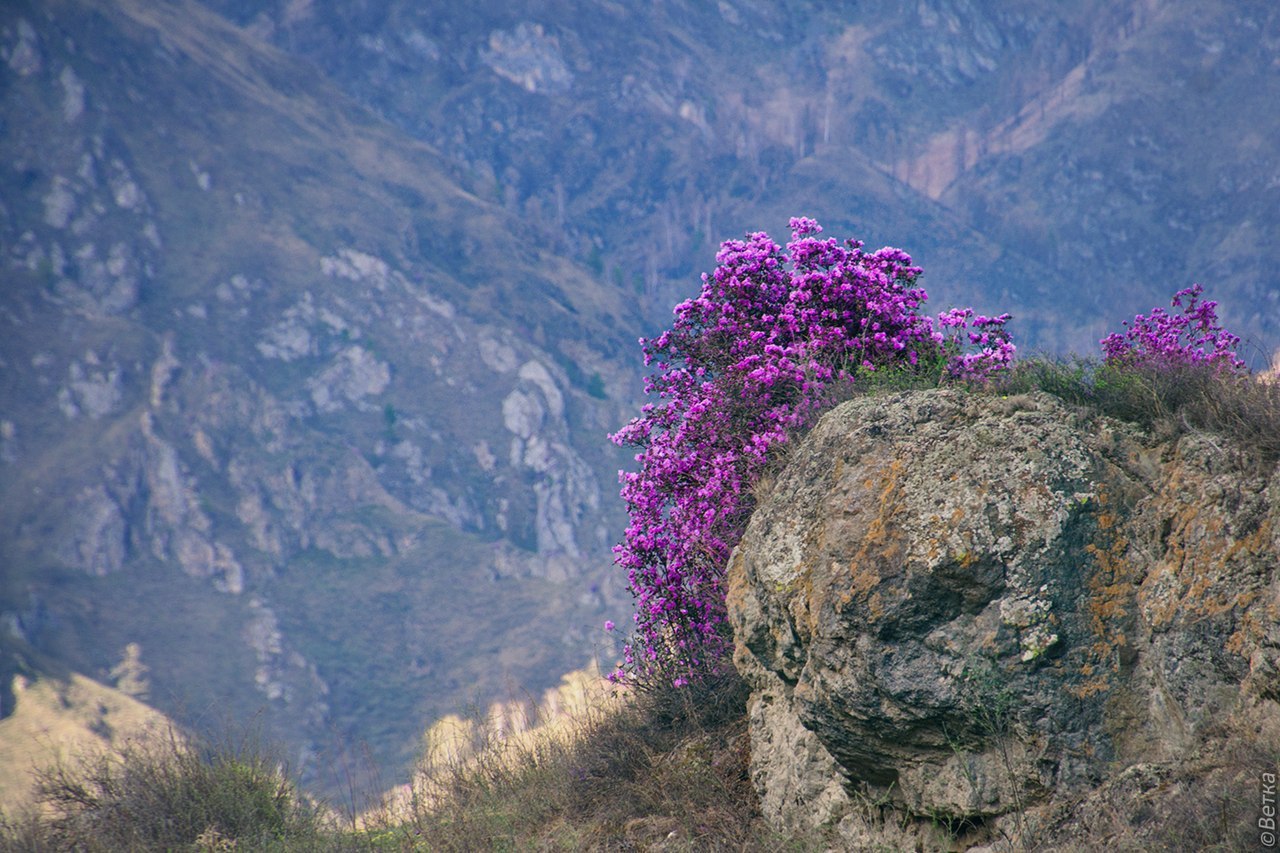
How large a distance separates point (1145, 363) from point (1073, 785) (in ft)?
8.08

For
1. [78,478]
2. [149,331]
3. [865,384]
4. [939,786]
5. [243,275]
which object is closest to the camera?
[939,786]

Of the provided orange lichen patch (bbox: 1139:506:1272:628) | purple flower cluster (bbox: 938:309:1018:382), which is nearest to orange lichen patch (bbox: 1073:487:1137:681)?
orange lichen patch (bbox: 1139:506:1272:628)

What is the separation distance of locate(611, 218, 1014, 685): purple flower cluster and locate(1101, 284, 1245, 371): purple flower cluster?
0.82m

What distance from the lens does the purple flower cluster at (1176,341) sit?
6.27 meters

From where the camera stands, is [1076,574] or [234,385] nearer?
[1076,574]

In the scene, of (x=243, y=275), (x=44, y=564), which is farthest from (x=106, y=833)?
(x=243, y=275)

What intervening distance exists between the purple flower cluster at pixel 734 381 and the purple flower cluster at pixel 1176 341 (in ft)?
2.70

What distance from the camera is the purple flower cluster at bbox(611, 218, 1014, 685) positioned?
26.3 feet

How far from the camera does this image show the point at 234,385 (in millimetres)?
176250

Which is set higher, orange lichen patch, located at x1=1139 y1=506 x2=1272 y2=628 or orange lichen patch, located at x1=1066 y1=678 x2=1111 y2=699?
orange lichen patch, located at x1=1139 y1=506 x2=1272 y2=628

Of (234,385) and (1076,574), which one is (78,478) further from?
(1076,574)

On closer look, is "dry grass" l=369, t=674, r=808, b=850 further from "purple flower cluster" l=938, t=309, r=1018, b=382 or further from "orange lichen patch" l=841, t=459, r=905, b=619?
"purple flower cluster" l=938, t=309, r=1018, b=382

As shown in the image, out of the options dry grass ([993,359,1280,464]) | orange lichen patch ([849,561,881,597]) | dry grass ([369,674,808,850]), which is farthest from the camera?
dry grass ([369,674,808,850])

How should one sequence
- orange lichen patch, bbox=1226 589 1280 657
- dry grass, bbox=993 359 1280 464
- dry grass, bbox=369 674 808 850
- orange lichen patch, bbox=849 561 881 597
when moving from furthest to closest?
dry grass, bbox=369 674 808 850 < orange lichen patch, bbox=849 561 881 597 < dry grass, bbox=993 359 1280 464 < orange lichen patch, bbox=1226 589 1280 657
